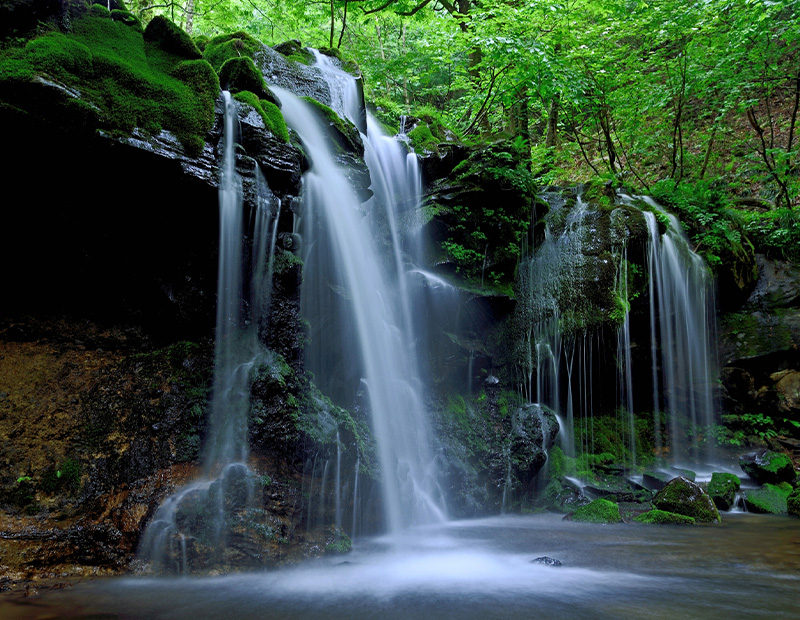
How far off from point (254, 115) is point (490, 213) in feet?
16.0

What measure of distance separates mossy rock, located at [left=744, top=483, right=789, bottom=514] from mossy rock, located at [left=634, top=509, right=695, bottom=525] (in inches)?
59.8

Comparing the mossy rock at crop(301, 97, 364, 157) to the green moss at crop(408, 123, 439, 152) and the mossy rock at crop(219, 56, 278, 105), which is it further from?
the green moss at crop(408, 123, 439, 152)

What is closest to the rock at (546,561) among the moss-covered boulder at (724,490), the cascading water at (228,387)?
the cascading water at (228,387)

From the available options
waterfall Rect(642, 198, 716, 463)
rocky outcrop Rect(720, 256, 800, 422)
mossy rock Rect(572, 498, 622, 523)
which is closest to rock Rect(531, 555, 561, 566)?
mossy rock Rect(572, 498, 622, 523)

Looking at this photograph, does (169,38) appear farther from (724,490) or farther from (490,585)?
(724,490)

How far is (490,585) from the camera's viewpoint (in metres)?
3.95

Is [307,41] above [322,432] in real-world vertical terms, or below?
above

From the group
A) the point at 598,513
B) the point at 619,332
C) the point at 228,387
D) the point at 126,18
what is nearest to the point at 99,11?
the point at 126,18

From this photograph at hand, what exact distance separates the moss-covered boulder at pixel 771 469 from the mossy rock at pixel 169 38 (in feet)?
36.2

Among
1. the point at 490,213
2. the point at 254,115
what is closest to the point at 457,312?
the point at 490,213

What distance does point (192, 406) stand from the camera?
516cm

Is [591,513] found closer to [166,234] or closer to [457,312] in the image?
[457,312]

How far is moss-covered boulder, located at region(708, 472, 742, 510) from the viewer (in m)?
7.07

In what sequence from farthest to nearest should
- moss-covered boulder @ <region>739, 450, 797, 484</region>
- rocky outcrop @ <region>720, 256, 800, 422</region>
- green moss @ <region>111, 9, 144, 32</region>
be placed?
rocky outcrop @ <region>720, 256, 800, 422</region> → moss-covered boulder @ <region>739, 450, 797, 484</region> → green moss @ <region>111, 9, 144, 32</region>
